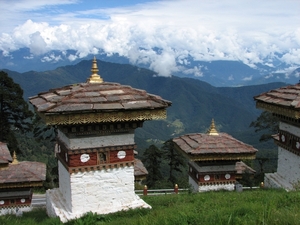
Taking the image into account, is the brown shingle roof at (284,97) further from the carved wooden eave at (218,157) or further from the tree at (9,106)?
the tree at (9,106)

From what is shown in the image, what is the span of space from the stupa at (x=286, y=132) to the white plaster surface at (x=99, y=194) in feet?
15.9

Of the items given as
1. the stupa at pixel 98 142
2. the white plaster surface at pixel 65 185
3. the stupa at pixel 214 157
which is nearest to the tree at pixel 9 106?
the stupa at pixel 214 157

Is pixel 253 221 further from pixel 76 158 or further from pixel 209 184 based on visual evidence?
pixel 209 184

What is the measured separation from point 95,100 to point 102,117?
1.53ft

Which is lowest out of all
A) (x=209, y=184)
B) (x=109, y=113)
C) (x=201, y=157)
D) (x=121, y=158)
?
(x=209, y=184)

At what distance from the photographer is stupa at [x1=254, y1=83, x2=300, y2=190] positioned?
10164 mm

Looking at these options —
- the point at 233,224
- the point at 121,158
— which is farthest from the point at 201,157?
the point at 233,224

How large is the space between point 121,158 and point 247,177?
1061 centimetres

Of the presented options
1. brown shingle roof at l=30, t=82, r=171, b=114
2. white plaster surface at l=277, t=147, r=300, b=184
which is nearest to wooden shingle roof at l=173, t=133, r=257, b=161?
white plaster surface at l=277, t=147, r=300, b=184

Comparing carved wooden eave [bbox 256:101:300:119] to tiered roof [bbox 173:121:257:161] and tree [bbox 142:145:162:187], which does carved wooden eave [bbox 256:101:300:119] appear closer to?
tiered roof [bbox 173:121:257:161]

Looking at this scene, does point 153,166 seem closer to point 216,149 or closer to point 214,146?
point 214,146

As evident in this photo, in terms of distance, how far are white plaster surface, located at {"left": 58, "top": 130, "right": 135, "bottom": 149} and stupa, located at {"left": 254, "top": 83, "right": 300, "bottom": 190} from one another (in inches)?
182

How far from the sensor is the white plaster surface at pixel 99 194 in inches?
330

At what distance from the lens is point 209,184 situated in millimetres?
12133
